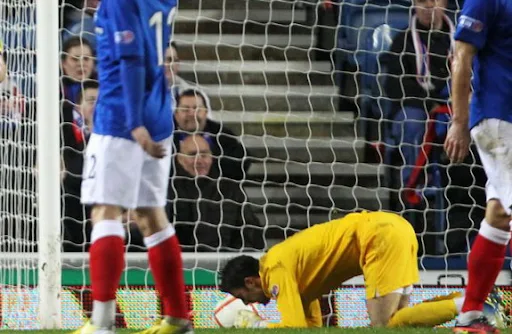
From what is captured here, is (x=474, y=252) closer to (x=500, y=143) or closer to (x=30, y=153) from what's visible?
(x=500, y=143)

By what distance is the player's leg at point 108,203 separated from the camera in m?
4.81

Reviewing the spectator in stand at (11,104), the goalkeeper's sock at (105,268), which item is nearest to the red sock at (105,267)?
the goalkeeper's sock at (105,268)

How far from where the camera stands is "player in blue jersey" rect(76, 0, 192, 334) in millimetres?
4797

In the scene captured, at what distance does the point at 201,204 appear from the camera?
313 inches

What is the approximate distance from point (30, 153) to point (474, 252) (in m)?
2.96

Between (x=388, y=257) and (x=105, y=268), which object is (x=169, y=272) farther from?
(x=388, y=257)

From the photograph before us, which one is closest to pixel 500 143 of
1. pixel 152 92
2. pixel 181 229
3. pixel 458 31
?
pixel 458 31

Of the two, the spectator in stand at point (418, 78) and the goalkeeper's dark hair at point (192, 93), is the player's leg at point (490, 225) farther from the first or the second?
the goalkeeper's dark hair at point (192, 93)

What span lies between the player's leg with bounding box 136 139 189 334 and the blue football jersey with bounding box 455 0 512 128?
1177 millimetres

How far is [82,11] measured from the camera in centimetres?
809

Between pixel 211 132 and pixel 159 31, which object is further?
pixel 211 132

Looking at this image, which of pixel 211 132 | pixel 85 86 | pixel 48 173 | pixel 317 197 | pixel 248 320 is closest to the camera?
pixel 48 173

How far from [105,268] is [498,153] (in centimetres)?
149

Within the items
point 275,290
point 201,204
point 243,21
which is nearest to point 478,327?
point 275,290
